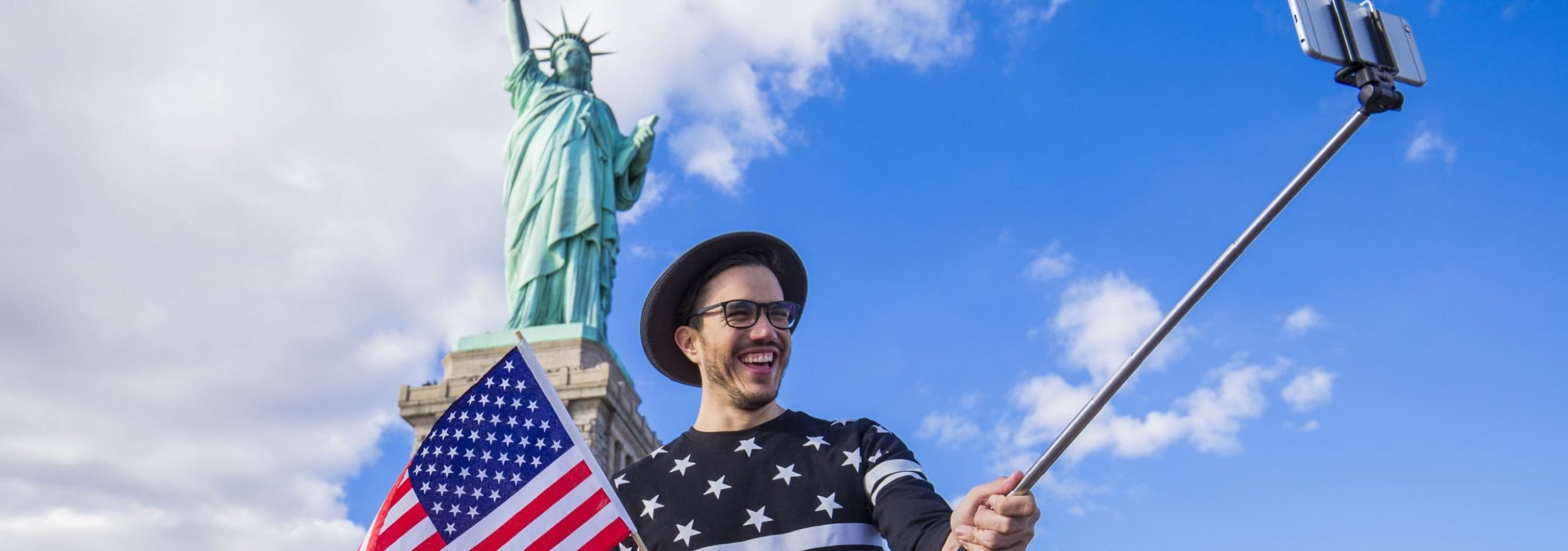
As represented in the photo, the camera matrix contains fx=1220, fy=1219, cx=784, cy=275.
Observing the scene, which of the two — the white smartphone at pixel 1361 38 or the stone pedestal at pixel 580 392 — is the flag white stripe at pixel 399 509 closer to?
the white smartphone at pixel 1361 38

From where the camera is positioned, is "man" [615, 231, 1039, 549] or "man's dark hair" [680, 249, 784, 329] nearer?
"man" [615, 231, 1039, 549]

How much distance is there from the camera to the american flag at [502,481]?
337 cm

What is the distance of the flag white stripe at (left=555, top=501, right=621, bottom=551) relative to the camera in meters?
3.21

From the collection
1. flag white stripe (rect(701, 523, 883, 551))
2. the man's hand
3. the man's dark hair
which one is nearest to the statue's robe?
the man's dark hair

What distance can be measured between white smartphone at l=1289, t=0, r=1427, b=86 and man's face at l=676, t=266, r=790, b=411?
1.39 m

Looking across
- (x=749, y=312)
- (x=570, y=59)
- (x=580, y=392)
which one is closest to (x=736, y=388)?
(x=749, y=312)

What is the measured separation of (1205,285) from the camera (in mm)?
2102

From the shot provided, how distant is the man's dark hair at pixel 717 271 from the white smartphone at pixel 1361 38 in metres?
1.45

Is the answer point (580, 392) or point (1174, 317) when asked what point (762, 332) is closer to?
point (1174, 317)

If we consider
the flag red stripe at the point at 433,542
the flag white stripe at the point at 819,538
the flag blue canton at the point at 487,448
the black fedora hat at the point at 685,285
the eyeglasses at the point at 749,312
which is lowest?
the flag white stripe at the point at 819,538

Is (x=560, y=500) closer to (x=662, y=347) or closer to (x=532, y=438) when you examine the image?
(x=532, y=438)

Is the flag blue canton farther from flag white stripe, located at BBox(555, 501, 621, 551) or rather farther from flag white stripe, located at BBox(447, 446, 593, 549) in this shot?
flag white stripe, located at BBox(555, 501, 621, 551)

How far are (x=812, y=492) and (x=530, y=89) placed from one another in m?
22.7

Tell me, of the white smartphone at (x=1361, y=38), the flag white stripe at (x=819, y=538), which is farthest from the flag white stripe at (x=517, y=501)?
the white smartphone at (x=1361, y=38)
